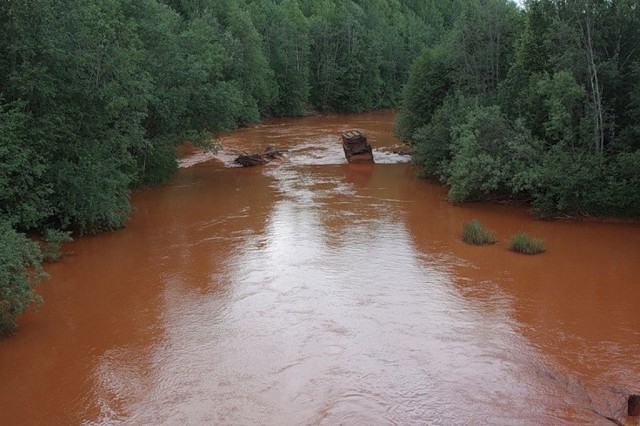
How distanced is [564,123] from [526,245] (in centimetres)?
647

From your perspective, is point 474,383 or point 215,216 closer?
point 474,383

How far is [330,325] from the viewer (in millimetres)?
12562

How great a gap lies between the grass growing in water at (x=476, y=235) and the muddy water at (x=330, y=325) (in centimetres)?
41

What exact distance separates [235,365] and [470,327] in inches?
193

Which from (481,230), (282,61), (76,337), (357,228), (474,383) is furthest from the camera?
(282,61)

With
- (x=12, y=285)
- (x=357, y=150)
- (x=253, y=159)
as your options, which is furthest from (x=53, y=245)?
(x=357, y=150)

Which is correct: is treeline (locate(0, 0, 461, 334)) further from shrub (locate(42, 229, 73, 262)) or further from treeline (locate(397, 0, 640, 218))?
treeline (locate(397, 0, 640, 218))

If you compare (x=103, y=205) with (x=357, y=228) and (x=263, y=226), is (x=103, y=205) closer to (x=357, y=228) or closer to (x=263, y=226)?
(x=263, y=226)

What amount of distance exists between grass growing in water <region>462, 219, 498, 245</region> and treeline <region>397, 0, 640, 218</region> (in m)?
3.34

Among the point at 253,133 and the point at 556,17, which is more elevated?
the point at 556,17

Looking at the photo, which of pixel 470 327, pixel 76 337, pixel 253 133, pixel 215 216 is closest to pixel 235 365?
pixel 76 337

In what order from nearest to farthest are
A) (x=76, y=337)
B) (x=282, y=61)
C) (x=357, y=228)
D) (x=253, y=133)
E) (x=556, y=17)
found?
(x=76, y=337)
(x=357, y=228)
(x=556, y=17)
(x=253, y=133)
(x=282, y=61)

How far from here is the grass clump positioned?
17.1 metres

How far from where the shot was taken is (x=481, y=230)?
18359 mm
